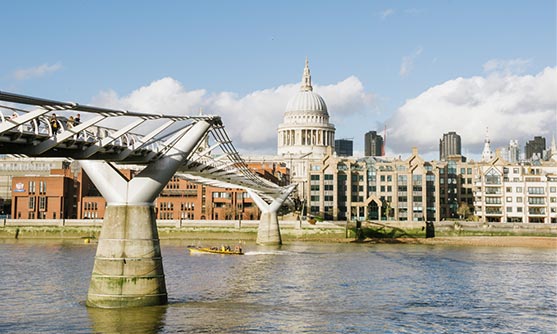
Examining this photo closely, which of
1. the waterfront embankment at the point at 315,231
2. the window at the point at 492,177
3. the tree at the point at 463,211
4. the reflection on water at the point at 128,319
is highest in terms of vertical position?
the window at the point at 492,177

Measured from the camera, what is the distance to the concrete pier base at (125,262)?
37.2 metres

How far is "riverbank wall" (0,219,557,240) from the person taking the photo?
113562 mm

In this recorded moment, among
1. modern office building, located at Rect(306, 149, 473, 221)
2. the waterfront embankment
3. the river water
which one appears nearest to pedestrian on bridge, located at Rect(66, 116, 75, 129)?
the river water

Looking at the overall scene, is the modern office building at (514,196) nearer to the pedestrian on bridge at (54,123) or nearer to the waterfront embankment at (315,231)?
the waterfront embankment at (315,231)

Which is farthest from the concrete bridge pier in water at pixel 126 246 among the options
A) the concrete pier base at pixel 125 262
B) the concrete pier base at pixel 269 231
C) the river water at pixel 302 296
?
the concrete pier base at pixel 269 231

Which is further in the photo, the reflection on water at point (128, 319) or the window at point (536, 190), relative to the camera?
the window at point (536, 190)

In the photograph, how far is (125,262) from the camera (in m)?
37.2

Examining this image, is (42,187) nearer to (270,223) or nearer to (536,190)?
(270,223)

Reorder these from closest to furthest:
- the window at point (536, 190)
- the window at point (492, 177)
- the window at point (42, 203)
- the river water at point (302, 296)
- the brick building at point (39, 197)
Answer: the river water at point (302, 296), the brick building at point (39, 197), the window at point (42, 203), the window at point (536, 190), the window at point (492, 177)

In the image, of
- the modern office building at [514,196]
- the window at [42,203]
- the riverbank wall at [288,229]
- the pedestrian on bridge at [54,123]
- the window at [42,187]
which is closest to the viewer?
the pedestrian on bridge at [54,123]

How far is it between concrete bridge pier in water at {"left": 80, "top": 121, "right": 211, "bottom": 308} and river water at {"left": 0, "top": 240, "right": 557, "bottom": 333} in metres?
0.94

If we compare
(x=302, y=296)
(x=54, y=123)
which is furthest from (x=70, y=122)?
(x=302, y=296)

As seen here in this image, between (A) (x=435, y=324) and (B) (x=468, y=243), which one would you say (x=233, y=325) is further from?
(B) (x=468, y=243)

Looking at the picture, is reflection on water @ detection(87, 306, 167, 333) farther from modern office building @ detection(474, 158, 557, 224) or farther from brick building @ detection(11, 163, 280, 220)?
modern office building @ detection(474, 158, 557, 224)
